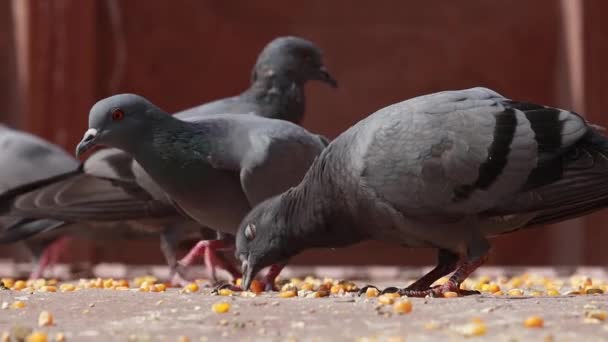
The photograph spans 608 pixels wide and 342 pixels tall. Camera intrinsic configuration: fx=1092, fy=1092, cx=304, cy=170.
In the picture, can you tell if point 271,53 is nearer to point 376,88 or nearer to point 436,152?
point 436,152

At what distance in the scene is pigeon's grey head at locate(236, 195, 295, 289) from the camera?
4754mm

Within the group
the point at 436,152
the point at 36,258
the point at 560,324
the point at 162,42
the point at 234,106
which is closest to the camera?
the point at 560,324

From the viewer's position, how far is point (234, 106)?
21.4 feet

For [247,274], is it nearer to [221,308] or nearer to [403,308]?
[221,308]

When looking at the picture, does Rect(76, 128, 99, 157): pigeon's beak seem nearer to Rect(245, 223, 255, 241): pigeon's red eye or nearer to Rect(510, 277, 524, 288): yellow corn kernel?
Rect(245, 223, 255, 241): pigeon's red eye

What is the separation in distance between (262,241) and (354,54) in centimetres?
549

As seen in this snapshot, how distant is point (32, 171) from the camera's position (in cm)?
747

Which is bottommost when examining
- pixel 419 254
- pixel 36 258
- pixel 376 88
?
pixel 419 254

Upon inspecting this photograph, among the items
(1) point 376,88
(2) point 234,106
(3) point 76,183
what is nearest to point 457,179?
(2) point 234,106

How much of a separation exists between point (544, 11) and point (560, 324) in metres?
6.98

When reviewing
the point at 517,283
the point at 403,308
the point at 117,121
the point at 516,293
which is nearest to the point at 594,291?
the point at 516,293

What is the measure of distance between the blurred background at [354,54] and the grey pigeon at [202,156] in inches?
181

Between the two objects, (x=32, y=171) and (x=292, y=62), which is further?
(x=32, y=171)

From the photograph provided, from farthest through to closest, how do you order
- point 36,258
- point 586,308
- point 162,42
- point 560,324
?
point 162,42, point 36,258, point 586,308, point 560,324
